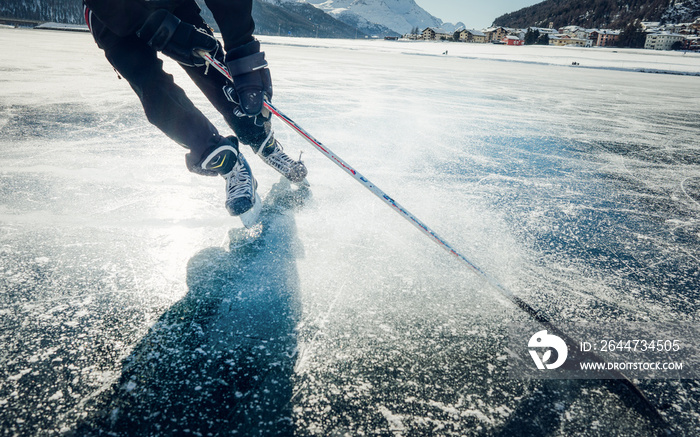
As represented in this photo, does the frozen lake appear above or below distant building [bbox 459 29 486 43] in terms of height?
below

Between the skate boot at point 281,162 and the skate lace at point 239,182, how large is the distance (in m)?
0.32

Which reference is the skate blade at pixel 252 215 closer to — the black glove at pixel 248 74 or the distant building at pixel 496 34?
the black glove at pixel 248 74

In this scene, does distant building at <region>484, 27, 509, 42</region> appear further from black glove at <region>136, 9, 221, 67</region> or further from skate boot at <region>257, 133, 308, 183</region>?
black glove at <region>136, 9, 221, 67</region>

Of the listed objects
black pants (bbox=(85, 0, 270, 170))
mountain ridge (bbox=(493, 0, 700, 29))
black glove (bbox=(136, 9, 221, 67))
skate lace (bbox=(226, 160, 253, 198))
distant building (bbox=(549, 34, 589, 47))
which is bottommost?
skate lace (bbox=(226, 160, 253, 198))

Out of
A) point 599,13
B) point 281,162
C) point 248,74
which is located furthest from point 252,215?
point 599,13

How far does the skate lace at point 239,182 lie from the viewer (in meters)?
1.63

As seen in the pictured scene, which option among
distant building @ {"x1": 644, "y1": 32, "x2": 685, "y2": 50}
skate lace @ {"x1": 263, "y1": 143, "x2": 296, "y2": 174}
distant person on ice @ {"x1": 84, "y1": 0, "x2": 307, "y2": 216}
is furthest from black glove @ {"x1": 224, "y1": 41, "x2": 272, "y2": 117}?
distant building @ {"x1": 644, "y1": 32, "x2": 685, "y2": 50}

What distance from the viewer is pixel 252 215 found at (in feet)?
5.44

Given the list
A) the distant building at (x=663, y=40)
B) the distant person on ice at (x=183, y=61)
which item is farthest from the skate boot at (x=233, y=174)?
the distant building at (x=663, y=40)

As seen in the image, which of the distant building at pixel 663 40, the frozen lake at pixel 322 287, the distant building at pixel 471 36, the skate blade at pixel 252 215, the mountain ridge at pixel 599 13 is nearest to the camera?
the frozen lake at pixel 322 287

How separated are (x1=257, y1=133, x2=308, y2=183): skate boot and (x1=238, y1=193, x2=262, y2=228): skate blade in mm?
329

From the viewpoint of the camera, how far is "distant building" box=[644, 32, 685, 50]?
68.7 metres

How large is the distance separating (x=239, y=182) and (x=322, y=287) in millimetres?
768

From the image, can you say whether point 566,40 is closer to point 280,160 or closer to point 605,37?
point 605,37
